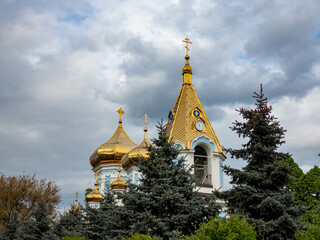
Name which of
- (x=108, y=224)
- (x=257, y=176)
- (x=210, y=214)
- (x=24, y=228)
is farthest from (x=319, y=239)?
(x=24, y=228)

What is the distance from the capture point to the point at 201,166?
869 inches

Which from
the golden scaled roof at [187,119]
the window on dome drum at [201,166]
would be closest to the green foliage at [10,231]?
the golden scaled roof at [187,119]

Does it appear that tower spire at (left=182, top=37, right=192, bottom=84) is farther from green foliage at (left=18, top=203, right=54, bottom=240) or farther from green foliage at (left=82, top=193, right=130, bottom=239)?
green foliage at (left=18, top=203, right=54, bottom=240)

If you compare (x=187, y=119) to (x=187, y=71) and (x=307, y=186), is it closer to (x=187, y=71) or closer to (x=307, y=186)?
(x=187, y=71)

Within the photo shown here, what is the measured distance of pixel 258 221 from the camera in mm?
10891

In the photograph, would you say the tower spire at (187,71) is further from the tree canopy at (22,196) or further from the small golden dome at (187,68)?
the tree canopy at (22,196)

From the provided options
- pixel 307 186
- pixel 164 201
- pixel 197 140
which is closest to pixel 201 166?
pixel 197 140

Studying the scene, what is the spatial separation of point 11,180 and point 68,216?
12.3 metres

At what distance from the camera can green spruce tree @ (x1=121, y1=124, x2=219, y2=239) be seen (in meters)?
11.9

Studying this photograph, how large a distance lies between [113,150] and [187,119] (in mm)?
9769

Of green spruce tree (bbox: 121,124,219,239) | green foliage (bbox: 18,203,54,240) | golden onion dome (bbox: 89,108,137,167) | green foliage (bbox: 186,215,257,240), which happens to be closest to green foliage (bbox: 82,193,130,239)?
green spruce tree (bbox: 121,124,219,239)

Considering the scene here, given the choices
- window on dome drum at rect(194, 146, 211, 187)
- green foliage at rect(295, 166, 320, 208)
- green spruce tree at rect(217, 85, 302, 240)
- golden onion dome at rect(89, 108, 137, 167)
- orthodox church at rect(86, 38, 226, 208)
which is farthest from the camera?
golden onion dome at rect(89, 108, 137, 167)

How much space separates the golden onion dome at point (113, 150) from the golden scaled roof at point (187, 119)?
818 centimetres

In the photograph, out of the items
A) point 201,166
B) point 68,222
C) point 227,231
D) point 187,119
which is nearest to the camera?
point 227,231
